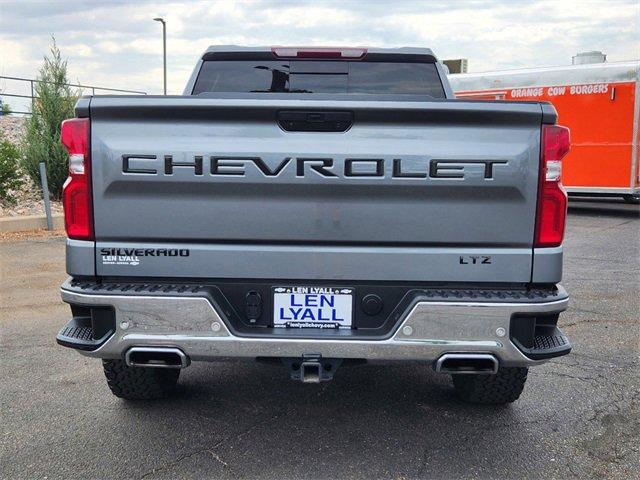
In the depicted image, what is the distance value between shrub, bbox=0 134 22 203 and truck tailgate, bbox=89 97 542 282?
30.7 feet

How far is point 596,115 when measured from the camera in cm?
1319

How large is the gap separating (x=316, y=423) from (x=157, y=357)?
1072mm

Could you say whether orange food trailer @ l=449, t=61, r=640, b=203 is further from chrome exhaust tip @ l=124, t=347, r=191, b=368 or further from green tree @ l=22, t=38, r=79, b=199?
chrome exhaust tip @ l=124, t=347, r=191, b=368

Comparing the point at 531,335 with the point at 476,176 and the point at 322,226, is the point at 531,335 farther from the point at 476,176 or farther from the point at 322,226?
the point at 322,226

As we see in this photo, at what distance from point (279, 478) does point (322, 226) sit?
1187 mm

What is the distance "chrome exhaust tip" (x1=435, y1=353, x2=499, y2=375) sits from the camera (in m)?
2.85

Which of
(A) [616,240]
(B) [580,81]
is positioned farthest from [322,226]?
(B) [580,81]

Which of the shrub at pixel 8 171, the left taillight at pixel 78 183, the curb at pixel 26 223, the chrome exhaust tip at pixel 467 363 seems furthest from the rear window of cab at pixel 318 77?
the shrub at pixel 8 171

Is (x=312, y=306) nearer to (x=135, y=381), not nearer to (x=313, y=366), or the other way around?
(x=313, y=366)

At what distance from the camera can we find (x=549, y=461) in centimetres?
317

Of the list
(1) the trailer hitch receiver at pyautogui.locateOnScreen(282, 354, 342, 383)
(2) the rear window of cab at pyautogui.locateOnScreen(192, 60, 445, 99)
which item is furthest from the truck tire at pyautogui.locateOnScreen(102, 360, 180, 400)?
(2) the rear window of cab at pyautogui.locateOnScreen(192, 60, 445, 99)

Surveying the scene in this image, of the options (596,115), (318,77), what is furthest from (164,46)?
(318,77)

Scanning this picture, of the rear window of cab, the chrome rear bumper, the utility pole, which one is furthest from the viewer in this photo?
the utility pole

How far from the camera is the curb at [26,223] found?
10081 mm
